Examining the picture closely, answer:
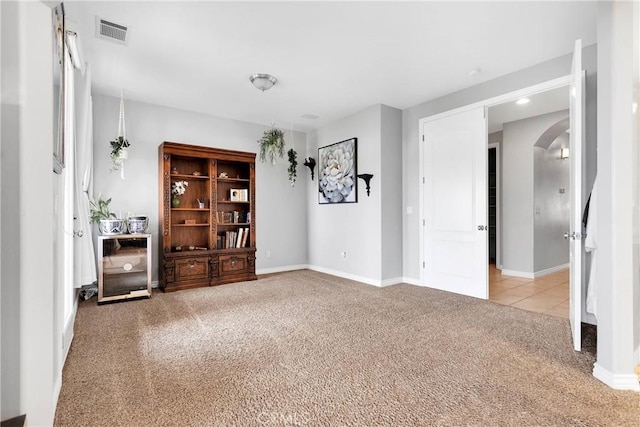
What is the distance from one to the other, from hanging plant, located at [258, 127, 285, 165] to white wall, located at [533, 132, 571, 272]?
439 centimetres

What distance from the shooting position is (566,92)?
156 inches

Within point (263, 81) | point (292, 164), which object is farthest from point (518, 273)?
point (263, 81)

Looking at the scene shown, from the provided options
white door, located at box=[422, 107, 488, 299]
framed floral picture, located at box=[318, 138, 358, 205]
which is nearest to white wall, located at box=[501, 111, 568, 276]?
white door, located at box=[422, 107, 488, 299]

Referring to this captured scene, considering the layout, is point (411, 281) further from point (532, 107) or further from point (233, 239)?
point (532, 107)

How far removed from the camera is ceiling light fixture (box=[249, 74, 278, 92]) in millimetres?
3652

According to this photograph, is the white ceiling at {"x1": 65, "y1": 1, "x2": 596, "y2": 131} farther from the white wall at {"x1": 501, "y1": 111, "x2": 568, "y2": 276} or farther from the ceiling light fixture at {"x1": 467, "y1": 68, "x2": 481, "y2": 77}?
the white wall at {"x1": 501, "y1": 111, "x2": 568, "y2": 276}

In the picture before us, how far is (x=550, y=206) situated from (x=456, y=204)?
2846 millimetres

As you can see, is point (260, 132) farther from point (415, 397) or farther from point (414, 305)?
point (415, 397)

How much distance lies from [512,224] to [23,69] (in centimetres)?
634

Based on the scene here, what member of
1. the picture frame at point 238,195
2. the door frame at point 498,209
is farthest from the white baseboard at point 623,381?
the picture frame at point 238,195

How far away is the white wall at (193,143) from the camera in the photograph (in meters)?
4.31

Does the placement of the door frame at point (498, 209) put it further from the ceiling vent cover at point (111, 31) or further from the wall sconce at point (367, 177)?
Answer: the ceiling vent cover at point (111, 31)

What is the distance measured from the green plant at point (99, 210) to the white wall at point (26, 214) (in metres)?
2.81

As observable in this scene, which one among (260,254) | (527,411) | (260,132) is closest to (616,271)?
(527,411)
